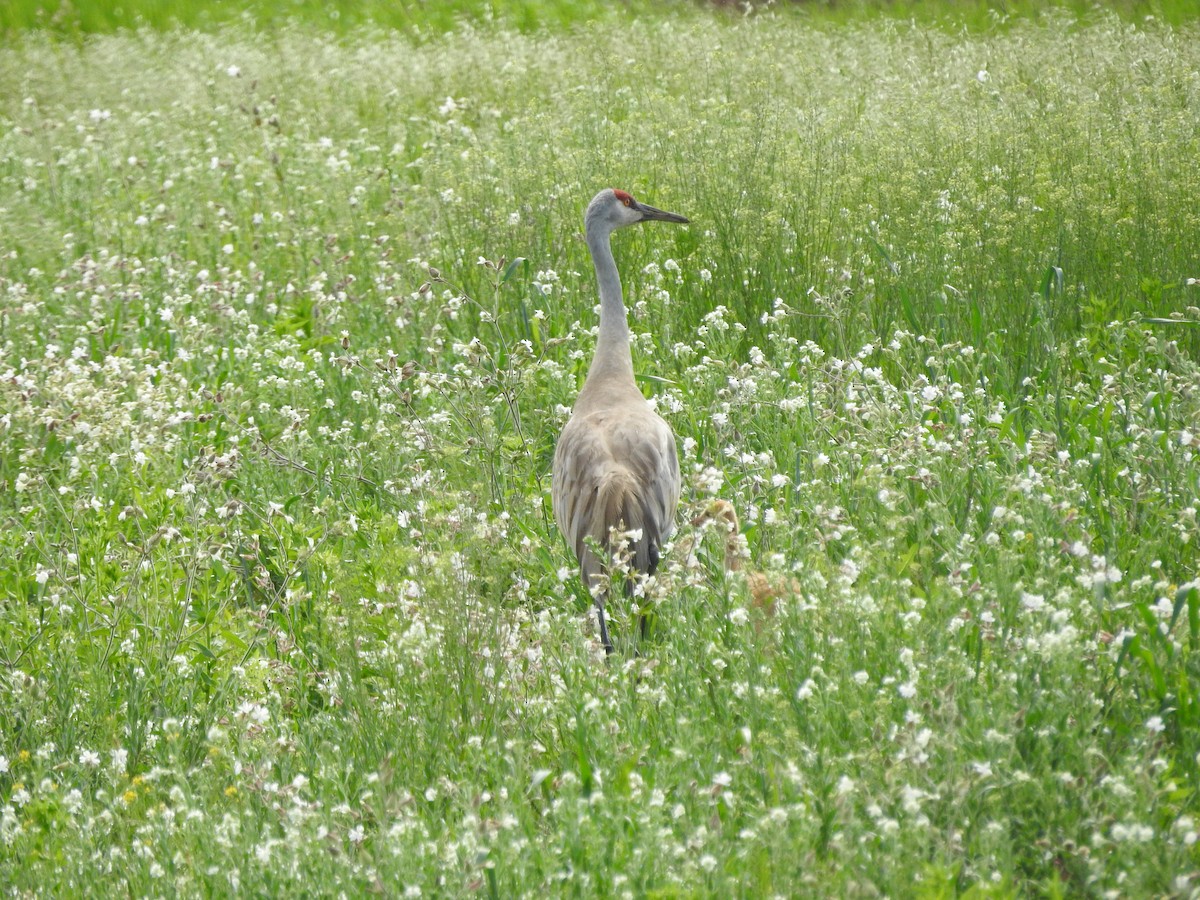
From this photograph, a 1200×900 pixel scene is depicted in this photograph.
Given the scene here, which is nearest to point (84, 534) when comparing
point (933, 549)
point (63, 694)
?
point (63, 694)

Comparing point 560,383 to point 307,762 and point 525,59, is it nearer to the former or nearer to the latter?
point 307,762

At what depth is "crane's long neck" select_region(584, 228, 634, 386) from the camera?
5.73 m

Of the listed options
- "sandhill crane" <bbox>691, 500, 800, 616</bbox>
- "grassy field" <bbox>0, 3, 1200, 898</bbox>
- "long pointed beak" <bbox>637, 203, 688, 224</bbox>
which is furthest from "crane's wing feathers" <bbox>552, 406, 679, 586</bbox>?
"long pointed beak" <bbox>637, 203, 688, 224</bbox>

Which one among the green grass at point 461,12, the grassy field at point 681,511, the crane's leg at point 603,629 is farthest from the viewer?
the green grass at point 461,12

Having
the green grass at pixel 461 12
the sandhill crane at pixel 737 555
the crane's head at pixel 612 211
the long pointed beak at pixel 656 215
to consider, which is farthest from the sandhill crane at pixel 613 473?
the green grass at pixel 461 12

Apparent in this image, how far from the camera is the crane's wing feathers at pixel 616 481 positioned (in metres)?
4.88

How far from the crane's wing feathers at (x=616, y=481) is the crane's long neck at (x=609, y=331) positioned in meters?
0.41

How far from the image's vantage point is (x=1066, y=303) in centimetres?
632

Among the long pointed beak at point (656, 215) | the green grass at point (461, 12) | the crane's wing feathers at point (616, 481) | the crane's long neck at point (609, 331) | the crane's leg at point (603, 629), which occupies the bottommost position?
the crane's leg at point (603, 629)

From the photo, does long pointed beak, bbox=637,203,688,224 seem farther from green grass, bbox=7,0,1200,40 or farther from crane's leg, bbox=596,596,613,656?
green grass, bbox=7,0,1200,40

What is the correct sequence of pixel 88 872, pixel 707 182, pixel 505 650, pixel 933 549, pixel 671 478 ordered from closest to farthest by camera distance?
1. pixel 88 872
2. pixel 505 650
3. pixel 933 549
4. pixel 671 478
5. pixel 707 182

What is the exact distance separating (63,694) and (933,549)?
10.0 ft

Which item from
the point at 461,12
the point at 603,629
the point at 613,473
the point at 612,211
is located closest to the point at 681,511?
the point at 613,473

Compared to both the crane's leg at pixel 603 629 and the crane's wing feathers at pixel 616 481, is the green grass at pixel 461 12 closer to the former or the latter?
the crane's wing feathers at pixel 616 481
